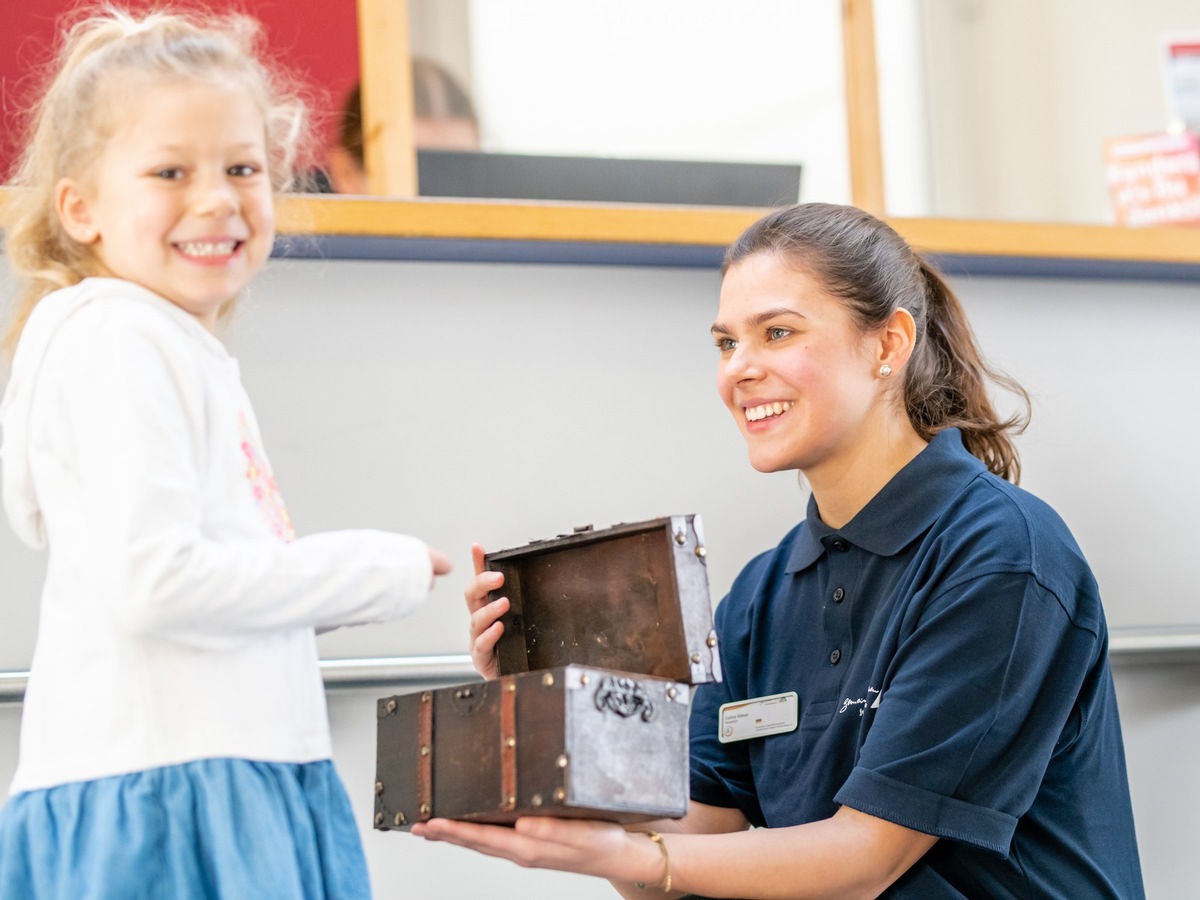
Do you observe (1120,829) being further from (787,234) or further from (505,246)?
(505,246)

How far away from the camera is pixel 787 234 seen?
1734 millimetres

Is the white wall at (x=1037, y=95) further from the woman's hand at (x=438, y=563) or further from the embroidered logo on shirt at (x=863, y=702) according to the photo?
the woman's hand at (x=438, y=563)

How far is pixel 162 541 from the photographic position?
1.02m

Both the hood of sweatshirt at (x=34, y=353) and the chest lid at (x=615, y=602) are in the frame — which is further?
the chest lid at (x=615, y=602)

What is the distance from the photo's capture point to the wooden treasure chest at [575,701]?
1.17 metres

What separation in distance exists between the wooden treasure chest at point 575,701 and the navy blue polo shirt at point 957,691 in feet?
0.93

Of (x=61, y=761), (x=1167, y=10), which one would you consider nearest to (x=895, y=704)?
(x=61, y=761)

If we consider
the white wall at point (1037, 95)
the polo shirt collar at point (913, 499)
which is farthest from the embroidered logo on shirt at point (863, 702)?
the white wall at point (1037, 95)

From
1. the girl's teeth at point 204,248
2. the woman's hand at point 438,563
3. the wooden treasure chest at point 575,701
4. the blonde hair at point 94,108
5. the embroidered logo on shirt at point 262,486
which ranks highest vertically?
the blonde hair at point 94,108

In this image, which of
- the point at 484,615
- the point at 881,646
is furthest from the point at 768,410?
the point at 484,615

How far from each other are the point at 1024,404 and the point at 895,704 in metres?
0.97

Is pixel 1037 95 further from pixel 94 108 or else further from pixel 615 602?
pixel 94 108

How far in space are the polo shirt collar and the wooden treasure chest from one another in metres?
0.37

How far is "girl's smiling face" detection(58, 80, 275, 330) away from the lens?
3.60ft
